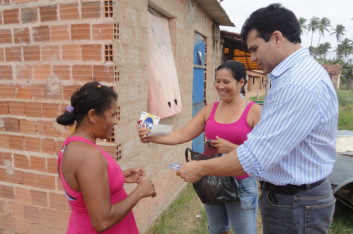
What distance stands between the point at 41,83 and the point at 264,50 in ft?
6.68

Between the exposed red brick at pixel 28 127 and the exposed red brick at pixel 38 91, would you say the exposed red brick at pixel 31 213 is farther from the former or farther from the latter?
the exposed red brick at pixel 38 91

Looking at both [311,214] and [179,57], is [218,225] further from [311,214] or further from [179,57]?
[179,57]

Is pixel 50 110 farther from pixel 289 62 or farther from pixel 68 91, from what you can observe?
pixel 289 62

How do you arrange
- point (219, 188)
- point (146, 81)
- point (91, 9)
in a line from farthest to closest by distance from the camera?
1. point (146, 81)
2. point (91, 9)
3. point (219, 188)

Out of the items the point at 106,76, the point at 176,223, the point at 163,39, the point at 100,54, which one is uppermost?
the point at 163,39

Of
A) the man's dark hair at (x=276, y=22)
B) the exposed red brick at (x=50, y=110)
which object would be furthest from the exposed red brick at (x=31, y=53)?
the man's dark hair at (x=276, y=22)

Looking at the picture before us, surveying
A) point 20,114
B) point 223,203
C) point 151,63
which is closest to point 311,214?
point 223,203

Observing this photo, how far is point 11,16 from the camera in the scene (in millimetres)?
2523

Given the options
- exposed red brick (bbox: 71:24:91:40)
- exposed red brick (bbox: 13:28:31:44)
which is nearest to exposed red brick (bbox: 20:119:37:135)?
exposed red brick (bbox: 13:28:31:44)

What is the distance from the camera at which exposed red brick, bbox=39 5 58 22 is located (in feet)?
7.76

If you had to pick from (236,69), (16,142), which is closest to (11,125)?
(16,142)

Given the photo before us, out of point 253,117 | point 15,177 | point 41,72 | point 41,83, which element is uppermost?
point 41,72

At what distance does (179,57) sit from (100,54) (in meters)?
2.09

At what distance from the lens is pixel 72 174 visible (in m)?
1.38
